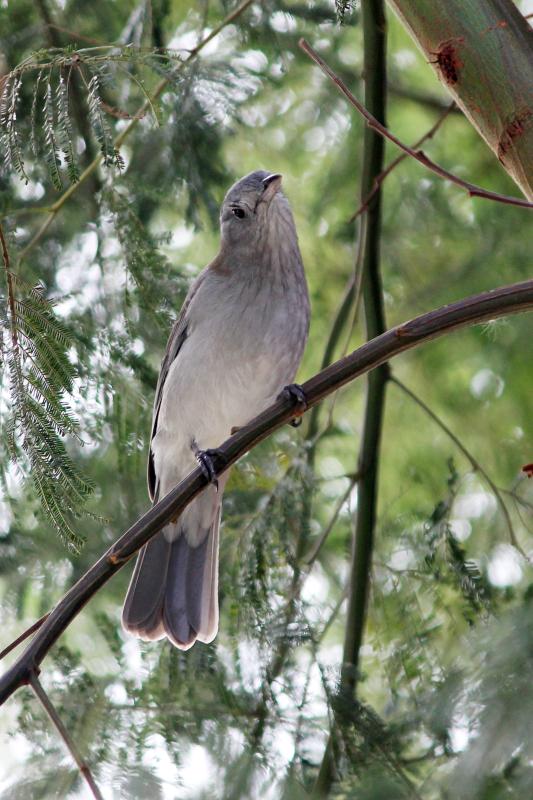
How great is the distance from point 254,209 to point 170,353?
24.2 inches

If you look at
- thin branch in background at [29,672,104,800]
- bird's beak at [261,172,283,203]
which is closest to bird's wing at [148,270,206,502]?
bird's beak at [261,172,283,203]

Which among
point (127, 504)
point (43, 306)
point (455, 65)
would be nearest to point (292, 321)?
point (127, 504)

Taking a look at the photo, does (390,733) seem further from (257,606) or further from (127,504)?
(127,504)

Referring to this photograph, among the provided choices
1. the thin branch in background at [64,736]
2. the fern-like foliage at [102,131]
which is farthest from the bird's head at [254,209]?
the thin branch in background at [64,736]

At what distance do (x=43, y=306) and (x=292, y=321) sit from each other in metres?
1.40

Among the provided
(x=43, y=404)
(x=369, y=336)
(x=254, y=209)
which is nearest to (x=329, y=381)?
(x=43, y=404)

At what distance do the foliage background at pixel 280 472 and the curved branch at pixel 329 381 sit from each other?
473mm

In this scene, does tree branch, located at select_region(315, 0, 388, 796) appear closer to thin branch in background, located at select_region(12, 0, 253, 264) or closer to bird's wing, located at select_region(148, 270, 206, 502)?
thin branch in background, located at select_region(12, 0, 253, 264)

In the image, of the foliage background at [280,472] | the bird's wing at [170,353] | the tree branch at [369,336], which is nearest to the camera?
the foliage background at [280,472]

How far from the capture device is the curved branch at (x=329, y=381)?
2.07 meters

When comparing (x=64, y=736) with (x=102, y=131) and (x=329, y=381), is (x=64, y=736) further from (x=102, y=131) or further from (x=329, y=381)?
(x=102, y=131)

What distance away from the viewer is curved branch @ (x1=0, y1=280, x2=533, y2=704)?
2.07m

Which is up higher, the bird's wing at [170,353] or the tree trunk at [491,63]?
the bird's wing at [170,353]

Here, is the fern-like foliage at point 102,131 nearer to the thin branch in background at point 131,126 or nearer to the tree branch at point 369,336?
the thin branch in background at point 131,126
